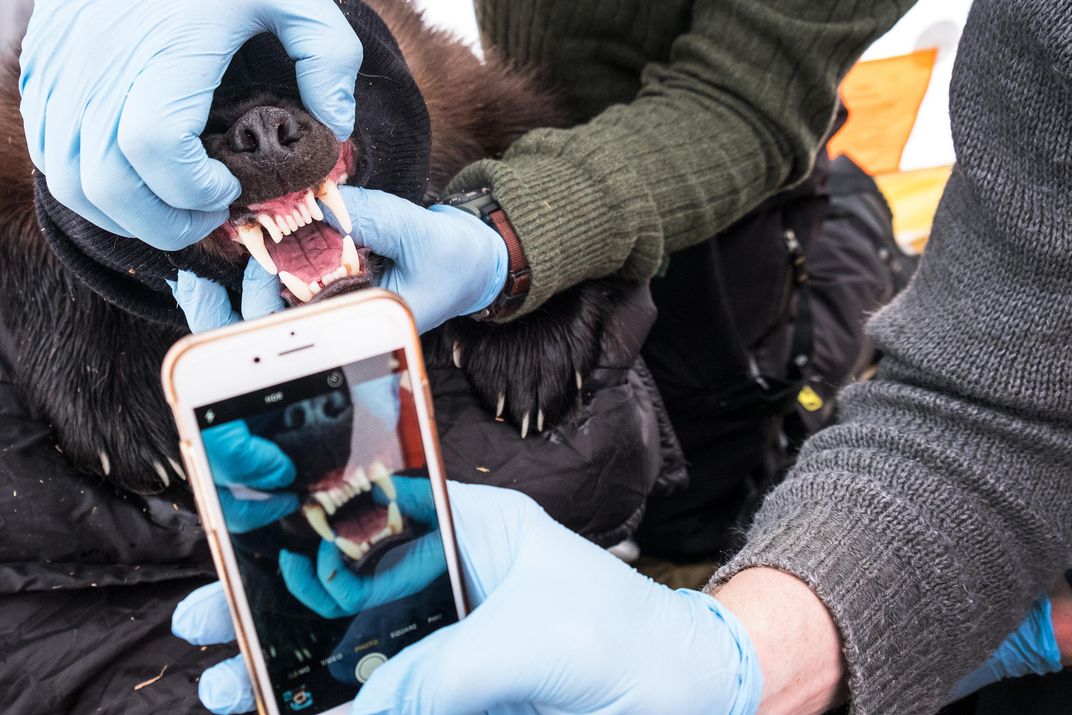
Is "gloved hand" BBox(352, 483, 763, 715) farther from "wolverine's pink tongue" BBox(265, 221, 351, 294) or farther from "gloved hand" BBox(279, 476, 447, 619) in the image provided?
"wolverine's pink tongue" BBox(265, 221, 351, 294)

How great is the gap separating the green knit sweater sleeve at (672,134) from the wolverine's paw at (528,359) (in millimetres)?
62

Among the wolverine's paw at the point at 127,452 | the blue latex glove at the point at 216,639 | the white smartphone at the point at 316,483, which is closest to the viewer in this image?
the white smartphone at the point at 316,483

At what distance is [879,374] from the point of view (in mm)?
771

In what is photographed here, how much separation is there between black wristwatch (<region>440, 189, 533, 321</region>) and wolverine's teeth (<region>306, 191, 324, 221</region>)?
16 cm

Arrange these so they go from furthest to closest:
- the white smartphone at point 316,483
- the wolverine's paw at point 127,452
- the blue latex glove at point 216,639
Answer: the wolverine's paw at point 127,452, the blue latex glove at point 216,639, the white smartphone at point 316,483

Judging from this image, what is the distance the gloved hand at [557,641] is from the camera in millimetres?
503

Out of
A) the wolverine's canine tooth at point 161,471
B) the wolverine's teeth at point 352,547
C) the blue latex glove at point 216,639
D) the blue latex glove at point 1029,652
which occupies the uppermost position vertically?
the wolverine's teeth at point 352,547

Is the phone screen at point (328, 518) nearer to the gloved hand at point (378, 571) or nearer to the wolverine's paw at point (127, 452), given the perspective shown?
the gloved hand at point (378, 571)

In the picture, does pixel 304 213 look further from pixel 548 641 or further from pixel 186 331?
pixel 548 641

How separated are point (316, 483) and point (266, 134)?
243mm

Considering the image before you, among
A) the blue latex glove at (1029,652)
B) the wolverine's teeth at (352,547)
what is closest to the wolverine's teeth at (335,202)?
the wolverine's teeth at (352,547)

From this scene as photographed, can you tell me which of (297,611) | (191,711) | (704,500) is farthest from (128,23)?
(704,500)

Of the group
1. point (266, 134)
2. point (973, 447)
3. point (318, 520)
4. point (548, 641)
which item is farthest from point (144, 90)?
point (973, 447)

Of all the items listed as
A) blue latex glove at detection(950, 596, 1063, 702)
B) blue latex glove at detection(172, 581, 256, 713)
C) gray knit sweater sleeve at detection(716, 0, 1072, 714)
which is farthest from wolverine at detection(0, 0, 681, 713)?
blue latex glove at detection(950, 596, 1063, 702)
